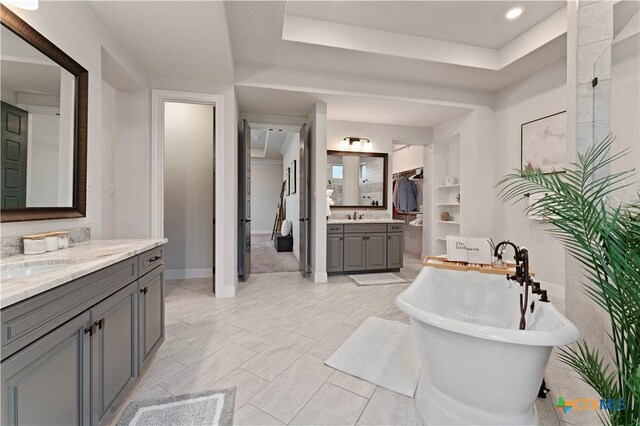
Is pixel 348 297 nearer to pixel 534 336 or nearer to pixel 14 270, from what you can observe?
pixel 534 336

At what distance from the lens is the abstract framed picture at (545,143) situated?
3205mm

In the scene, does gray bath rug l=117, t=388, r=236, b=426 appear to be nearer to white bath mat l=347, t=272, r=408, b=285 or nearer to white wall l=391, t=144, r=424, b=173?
white bath mat l=347, t=272, r=408, b=285

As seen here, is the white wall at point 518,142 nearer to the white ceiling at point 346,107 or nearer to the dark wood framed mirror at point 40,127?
the white ceiling at point 346,107

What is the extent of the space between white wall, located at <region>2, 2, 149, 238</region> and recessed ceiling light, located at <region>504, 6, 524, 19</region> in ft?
12.7

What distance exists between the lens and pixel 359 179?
5.00 meters

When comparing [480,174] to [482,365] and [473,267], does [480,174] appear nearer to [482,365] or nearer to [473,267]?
[473,267]

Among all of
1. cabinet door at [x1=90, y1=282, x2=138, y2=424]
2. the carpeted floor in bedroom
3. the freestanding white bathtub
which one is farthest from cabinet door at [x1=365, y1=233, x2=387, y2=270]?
cabinet door at [x1=90, y1=282, x2=138, y2=424]

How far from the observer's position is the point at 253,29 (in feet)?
8.65

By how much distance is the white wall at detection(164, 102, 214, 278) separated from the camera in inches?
159

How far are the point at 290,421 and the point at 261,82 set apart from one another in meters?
3.44

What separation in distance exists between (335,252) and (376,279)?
763 millimetres

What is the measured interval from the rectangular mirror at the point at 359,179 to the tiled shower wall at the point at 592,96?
123 inches

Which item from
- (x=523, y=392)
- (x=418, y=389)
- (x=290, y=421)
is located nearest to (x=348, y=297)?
(x=418, y=389)

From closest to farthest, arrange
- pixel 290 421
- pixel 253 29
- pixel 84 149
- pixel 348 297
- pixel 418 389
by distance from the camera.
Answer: pixel 290 421 < pixel 418 389 < pixel 84 149 < pixel 253 29 < pixel 348 297
